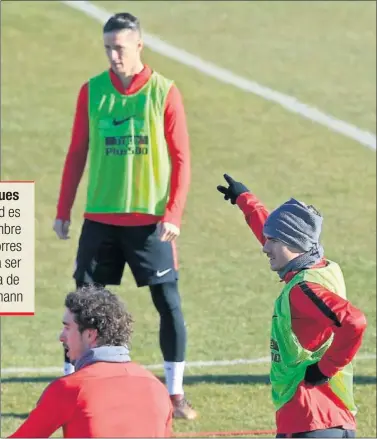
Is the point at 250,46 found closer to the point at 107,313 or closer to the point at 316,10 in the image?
the point at 316,10

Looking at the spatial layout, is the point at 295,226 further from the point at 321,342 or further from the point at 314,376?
the point at 314,376

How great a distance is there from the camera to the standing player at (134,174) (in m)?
10.3

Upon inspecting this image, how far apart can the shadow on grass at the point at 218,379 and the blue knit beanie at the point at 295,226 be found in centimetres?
424

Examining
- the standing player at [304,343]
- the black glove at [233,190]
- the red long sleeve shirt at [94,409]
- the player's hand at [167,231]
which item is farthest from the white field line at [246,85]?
the red long sleeve shirt at [94,409]

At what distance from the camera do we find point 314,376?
721 cm

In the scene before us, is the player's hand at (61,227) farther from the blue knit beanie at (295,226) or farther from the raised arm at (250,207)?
the blue knit beanie at (295,226)

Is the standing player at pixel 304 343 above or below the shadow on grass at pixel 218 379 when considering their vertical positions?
above

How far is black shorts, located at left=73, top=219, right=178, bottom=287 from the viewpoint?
406 inches

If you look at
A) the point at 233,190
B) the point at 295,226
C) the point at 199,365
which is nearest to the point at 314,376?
the point at 295,226

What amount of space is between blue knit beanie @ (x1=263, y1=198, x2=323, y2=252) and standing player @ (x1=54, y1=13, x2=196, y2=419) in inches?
113

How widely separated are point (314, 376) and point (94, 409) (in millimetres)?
1491

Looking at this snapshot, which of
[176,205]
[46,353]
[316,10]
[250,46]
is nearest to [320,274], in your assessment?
[176,205]

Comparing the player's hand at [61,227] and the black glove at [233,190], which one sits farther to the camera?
the player's hand at [61,227]

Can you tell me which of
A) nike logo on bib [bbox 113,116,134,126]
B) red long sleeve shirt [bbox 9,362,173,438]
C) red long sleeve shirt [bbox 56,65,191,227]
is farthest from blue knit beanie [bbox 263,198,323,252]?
nike logo on bib [bbox 113,116,134,126]
